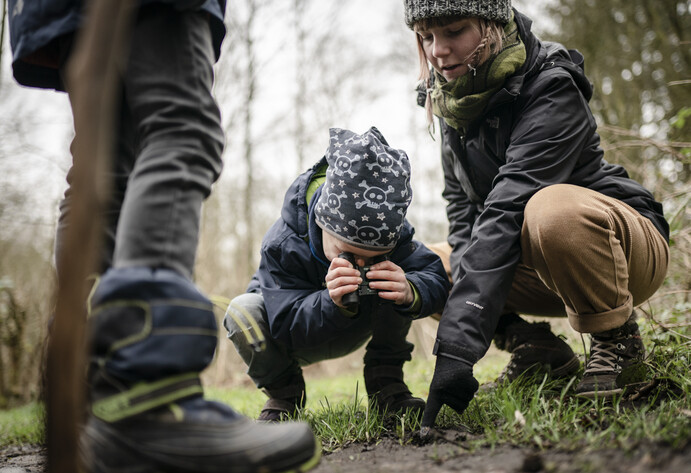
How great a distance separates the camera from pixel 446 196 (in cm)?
292

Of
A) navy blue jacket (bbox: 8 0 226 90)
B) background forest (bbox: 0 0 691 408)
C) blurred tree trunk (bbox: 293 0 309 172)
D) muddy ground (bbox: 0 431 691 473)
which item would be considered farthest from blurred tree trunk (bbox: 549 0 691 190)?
navy blue jacket (bbox: 8 0 226 90)

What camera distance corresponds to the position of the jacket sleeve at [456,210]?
8.91 feet

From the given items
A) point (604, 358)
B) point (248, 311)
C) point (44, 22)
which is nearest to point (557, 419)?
point (604, 358)

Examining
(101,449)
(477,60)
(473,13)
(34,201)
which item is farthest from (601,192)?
(34,201)

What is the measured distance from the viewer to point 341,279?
2.04 m

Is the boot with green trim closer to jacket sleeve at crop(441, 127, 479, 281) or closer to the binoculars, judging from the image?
the binoculars

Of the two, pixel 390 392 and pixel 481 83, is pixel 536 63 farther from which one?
pixel 390 392

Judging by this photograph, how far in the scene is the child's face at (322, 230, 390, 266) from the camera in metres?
2.14

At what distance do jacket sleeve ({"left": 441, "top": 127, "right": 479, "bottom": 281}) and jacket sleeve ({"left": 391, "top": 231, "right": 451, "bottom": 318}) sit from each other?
0.23 metres

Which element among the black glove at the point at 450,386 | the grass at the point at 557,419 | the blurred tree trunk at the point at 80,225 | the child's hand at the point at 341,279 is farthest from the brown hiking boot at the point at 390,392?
the blurred tree trunk at the point at 80,225

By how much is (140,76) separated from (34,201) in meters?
9.06

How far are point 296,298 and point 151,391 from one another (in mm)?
1119

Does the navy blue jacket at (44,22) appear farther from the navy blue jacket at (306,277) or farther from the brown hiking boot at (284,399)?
the brown hiking boot at (284,399)

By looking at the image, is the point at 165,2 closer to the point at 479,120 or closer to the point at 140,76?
the point at 140,76
